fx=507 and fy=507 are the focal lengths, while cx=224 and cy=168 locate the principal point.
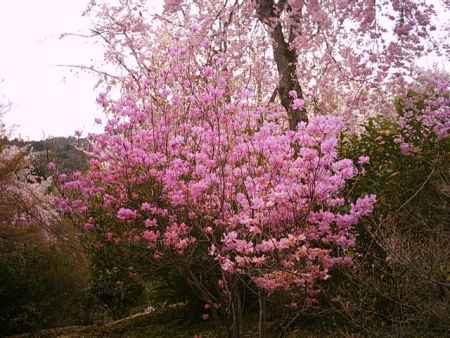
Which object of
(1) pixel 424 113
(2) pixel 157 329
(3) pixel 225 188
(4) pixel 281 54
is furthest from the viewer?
(4) pixel 281 54

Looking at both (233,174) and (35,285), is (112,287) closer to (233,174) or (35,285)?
(35,285)

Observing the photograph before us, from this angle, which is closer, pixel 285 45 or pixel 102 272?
pixel 285 45

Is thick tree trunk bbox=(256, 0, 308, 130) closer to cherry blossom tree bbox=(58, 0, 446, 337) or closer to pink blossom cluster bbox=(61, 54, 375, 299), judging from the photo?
cherry blossom tree bbox=(58, 0, 446, 337)

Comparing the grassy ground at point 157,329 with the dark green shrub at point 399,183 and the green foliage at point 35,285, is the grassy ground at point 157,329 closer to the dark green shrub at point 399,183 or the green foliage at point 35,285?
the green foliage at point 35,285

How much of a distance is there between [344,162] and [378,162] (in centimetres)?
311

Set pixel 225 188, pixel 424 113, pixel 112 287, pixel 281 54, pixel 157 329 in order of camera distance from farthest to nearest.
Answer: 1. pixel 112 287
2. pixel 281 54
3. pixel 157 329
4. pixel 424 113
5. pixel 225 188

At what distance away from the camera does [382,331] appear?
181 inches

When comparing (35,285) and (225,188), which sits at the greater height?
(225,188)

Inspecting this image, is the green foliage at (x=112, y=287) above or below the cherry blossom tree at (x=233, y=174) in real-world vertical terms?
below

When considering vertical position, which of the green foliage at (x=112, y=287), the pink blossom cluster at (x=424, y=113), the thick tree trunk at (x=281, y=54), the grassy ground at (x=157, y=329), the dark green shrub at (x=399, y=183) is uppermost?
the thick tree trunk at (x=281, y=54)

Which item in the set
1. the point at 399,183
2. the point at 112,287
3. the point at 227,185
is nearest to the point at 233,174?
the point at 227,185

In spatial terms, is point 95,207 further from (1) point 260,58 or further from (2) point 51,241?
(1) point 260,58

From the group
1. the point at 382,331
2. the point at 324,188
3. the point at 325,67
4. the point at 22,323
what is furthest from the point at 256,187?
the point at 22,323

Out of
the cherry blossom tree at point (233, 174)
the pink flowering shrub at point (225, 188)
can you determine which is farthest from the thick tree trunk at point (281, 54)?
the pink flowering shrub at point (225, 188)
